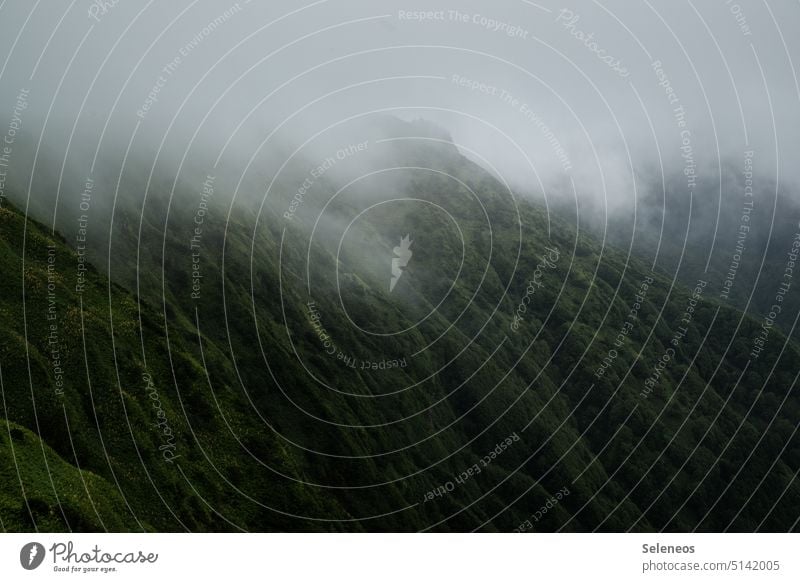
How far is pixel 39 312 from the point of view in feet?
180

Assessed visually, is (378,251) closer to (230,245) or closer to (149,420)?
(230,245)

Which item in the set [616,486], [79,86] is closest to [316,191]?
[79,86]

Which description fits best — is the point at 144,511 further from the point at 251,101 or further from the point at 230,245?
the point at 251,101

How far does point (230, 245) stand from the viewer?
118m

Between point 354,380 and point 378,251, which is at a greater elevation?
point 378,251

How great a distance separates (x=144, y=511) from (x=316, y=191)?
15528 cm

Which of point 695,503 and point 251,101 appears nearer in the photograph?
point 251,101

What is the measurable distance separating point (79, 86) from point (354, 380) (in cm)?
6902
